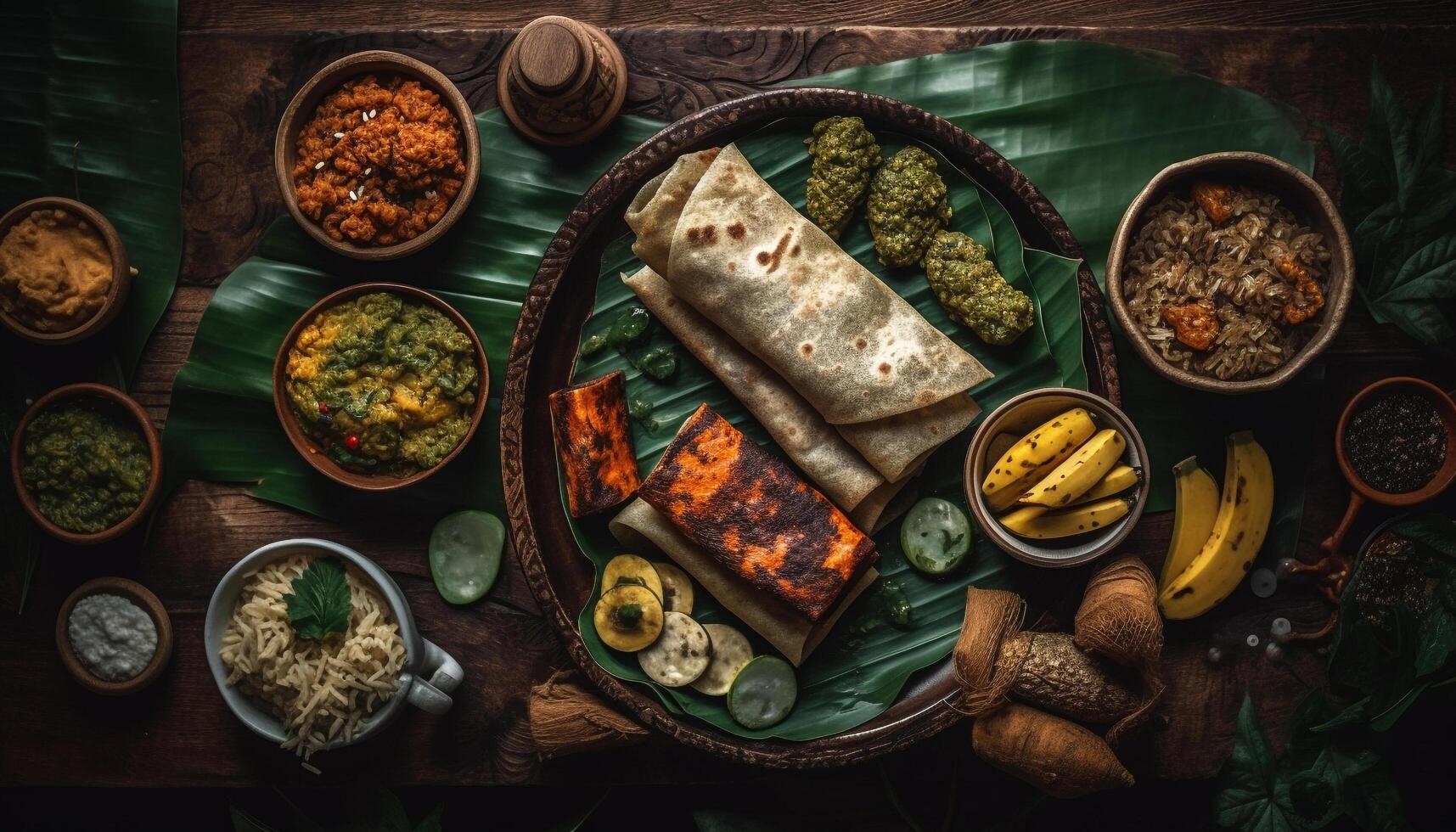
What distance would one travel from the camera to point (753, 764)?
317cm

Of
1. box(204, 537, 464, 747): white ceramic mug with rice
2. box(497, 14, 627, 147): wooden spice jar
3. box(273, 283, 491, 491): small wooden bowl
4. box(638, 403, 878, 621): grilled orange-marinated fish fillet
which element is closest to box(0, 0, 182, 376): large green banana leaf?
box(273, 283, 491, 491): small wooden bowl

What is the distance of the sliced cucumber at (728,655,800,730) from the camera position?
3264 mm

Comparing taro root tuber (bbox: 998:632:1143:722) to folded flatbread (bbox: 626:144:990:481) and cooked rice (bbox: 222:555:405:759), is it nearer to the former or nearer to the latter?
folded flatbread (bbox: 626:144:990:481)

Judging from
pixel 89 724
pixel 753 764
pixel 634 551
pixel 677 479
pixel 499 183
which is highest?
pixel 499 183

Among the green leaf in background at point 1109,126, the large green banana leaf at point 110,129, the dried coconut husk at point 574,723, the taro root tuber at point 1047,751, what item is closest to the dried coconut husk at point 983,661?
the taro root tuber at point 1047,751

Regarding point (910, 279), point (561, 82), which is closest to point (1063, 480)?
point (910, 279)

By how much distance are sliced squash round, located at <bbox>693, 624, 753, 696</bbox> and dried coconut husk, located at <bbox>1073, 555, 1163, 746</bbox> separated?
48.0 inches

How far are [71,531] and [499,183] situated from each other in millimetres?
2127

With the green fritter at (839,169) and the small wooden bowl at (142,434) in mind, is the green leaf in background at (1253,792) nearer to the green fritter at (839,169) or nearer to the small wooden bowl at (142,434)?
the green fritter at (839,169)

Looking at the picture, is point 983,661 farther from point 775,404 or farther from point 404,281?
point 404,281

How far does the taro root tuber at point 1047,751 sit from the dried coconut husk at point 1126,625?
0.34 ft

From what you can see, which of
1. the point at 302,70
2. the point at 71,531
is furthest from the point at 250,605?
the point at 302,70

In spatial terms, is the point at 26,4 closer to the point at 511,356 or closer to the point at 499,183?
the point at 499,183

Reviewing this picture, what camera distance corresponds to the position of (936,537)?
330cm
